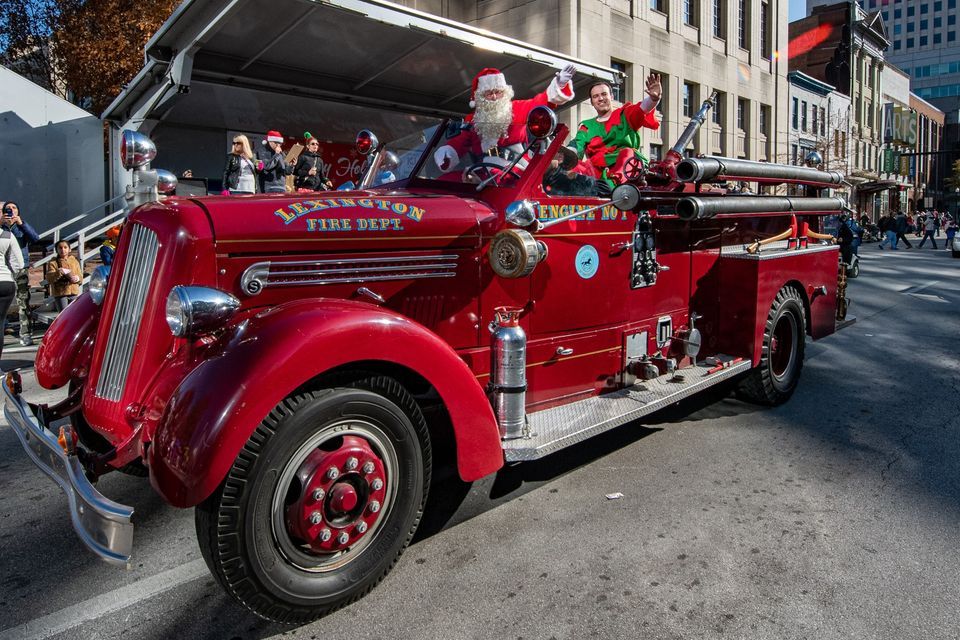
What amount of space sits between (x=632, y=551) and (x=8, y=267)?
6927mm

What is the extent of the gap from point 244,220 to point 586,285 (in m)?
1.95

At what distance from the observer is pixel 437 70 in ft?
37.0

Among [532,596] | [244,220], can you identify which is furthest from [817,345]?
[244,220]

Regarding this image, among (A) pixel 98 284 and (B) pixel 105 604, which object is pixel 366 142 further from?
(B) pixel 105 604

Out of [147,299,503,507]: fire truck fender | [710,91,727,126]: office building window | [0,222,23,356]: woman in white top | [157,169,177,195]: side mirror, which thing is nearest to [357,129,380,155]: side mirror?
[157,169,177,195]: side mirror

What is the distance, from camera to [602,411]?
3711 millimetres

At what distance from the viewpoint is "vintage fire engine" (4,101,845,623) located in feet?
7.59

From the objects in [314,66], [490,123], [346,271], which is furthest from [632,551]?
[314,66]

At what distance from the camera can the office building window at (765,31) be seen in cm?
2956

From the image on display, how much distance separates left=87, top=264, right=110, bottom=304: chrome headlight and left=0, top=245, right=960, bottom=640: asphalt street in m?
1.06

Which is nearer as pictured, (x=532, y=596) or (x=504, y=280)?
(x=532, y=596)

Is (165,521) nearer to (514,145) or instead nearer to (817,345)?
(514,145)

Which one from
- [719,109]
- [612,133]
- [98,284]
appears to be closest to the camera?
[98,284]

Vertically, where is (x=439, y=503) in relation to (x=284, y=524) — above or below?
below
